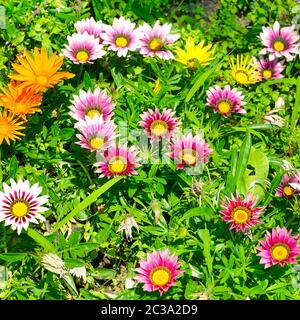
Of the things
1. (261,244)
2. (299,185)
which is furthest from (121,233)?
(299,185)

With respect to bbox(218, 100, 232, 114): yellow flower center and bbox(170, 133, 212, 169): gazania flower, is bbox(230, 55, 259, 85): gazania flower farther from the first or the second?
bbox(170, 133, 212, 169): gazania flower

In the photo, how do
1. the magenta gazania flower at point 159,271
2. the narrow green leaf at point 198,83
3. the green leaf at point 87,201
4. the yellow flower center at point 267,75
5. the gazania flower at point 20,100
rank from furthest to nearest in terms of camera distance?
the yellow flower center at point 267,75 → the narrow green leaf at point 198,83 → the gazania flower at point 20,100 → the green leaf at point 87,201 → the magenta gazania flower at point 159,271

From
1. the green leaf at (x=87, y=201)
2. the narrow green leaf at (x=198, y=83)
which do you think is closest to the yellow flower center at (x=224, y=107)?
the narrow green leaf at (x=198, y=83)

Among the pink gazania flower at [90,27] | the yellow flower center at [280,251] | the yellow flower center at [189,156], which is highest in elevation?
the pink gazania flower at [90,27]

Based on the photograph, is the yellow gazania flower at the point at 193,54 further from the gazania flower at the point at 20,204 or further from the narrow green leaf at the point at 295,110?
the gazania flower at the point at 20,204

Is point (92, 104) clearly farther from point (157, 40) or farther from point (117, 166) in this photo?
point (157, 40)

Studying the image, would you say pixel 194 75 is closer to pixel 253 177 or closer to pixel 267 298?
pixel 253 177

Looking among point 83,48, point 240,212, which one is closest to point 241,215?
point 240,212

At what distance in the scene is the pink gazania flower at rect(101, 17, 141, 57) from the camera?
10.8ft

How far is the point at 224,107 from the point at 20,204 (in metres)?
1.10

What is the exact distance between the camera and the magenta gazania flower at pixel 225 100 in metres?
3.20

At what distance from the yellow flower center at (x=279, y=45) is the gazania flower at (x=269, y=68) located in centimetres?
6

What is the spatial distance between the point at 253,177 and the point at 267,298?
1.93 feet
